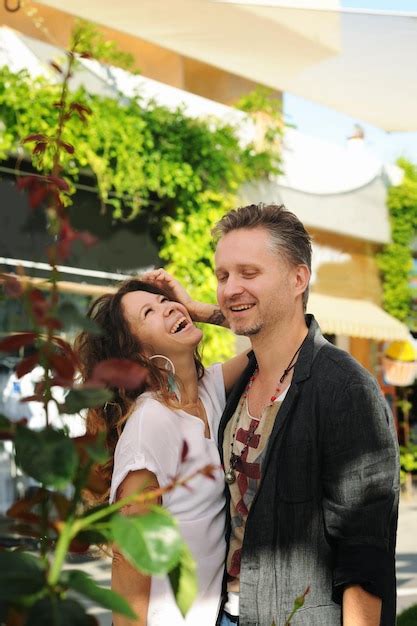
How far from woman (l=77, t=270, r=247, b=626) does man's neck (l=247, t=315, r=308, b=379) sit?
0.20 metres

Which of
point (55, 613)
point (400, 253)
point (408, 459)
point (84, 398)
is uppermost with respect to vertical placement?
point (400, 253)

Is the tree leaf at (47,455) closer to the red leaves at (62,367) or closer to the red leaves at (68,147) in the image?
the red leaves at (62,367)

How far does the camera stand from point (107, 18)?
23.1 ft

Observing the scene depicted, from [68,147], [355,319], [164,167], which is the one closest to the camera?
[68,147]

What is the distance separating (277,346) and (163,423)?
0.33 m

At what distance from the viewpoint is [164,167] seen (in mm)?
9117

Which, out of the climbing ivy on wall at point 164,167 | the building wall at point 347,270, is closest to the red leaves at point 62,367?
the climbing ivy on wall at point 164,167

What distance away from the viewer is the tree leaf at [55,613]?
0.52 metres

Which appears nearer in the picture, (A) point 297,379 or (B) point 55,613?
(B) point 55,613

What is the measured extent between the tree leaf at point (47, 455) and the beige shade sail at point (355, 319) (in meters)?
11.3

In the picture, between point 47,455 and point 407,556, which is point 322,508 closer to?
point 47,455

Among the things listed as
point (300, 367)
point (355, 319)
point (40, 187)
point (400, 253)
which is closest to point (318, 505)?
point (300, 367)

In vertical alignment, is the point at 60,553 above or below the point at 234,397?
below

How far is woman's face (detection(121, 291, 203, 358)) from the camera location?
2.23 meters
